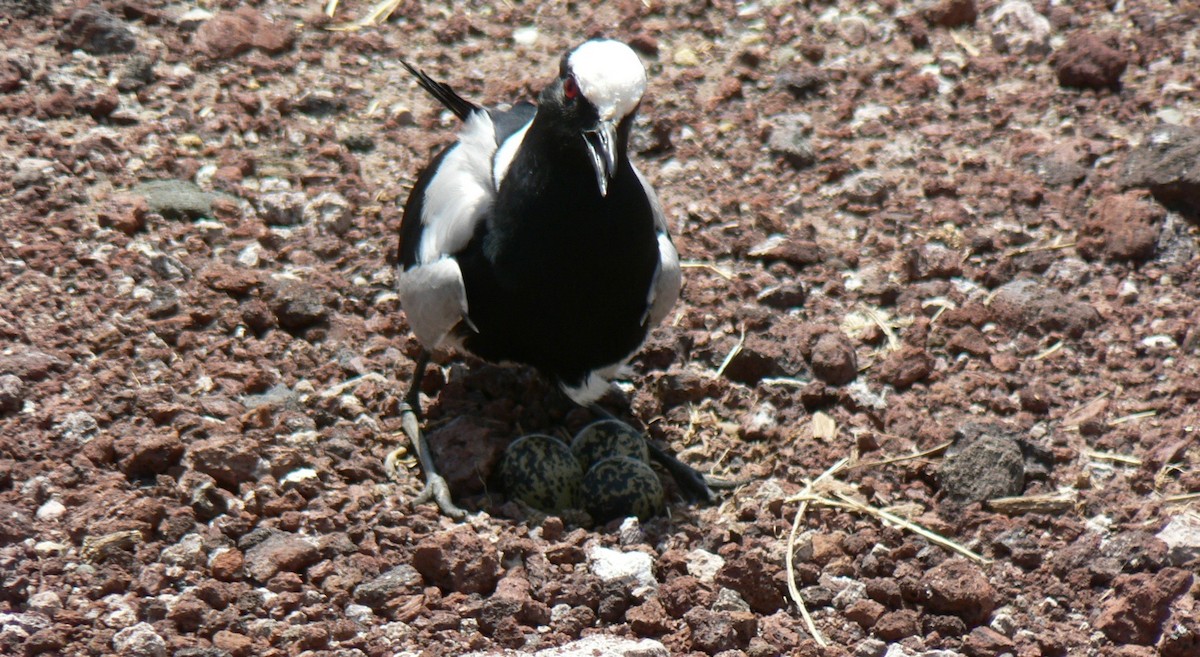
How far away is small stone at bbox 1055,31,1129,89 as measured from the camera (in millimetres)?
5883

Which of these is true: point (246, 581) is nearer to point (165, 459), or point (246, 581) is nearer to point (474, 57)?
point (165, 459)

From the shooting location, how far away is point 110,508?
370 centimetres

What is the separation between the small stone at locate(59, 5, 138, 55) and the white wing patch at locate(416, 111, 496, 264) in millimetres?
1811

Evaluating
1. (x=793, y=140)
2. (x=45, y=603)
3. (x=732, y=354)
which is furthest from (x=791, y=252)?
(x=45, y=603)

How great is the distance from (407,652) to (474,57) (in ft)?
10.9

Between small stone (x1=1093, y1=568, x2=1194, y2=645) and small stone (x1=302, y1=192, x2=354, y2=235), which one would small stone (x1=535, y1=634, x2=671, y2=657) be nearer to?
small stone (x1=1093, y1=568, x2=1194, y2=645)

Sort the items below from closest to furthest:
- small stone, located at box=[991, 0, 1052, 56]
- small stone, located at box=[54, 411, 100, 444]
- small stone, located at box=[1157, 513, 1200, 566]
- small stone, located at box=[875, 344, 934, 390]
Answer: small stone, located at box=[1157, 513, 1200, 566] < small stone, located at box=[54, 411, 100, 444] < small stone, located at box=[875, 344, 934, 390] < small stone, located at box=[991, 0, 1052, 56]

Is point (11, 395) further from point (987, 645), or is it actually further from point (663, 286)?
point (987, 645)

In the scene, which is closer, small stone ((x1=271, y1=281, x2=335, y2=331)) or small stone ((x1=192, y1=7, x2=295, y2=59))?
small stone ((x1=271, y1=281, x2=335, y2=331))

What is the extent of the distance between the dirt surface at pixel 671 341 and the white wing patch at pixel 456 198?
0.52 metres

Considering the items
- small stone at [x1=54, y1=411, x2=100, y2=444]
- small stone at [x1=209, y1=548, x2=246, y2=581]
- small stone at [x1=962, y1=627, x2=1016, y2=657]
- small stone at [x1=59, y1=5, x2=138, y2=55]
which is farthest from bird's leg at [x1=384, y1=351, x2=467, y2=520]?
small stone at [x1=59, y1=5, x2=138, y2=55]

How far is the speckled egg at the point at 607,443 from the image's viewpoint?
431 centimetres

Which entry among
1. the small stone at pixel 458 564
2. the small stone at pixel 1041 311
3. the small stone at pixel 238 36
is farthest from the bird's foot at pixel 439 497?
the small stone at pixel 238 36

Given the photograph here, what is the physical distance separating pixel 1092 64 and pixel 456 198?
298 cm
